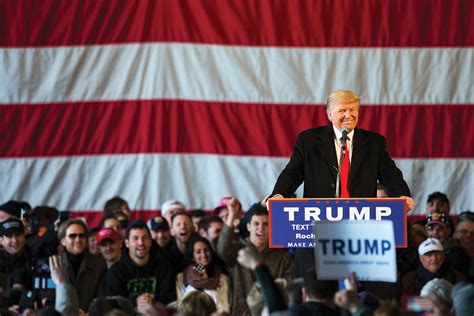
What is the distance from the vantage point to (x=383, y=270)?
5801 mm

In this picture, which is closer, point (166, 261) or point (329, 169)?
point (329, 169)

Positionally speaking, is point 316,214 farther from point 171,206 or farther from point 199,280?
point 171,206

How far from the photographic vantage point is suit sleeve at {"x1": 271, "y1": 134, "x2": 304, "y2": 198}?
7266 mm

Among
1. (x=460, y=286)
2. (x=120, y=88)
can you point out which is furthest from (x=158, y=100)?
(x=460, y=286)

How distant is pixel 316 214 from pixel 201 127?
223 inches

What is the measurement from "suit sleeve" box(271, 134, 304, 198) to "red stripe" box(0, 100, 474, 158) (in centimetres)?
473

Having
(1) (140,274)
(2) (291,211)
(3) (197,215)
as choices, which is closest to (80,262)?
(1) (140,274)

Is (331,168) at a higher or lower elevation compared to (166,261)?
higher

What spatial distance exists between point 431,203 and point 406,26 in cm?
182

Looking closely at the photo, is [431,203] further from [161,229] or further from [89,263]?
[89,263]

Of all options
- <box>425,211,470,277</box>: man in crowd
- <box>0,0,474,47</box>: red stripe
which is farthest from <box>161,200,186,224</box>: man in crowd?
<box>425,211,470,277</box>: man in crowd

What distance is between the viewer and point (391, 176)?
7320 millimetres

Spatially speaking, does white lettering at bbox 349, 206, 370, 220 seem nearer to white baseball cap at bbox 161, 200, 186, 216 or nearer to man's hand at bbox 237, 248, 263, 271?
man's hand at bbox 237, 248, 263, 271

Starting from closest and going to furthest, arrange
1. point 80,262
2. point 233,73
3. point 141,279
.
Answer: point 141,279, point 80,262, point 233,73
